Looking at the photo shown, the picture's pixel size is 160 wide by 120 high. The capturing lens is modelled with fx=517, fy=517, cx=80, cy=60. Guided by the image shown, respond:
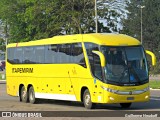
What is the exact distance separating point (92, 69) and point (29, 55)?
6087mm

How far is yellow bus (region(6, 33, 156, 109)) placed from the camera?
20391 mm

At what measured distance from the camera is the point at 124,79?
2047cm

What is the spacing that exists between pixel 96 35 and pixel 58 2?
40.0 m

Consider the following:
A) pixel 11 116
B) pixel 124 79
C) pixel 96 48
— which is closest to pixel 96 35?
pixel 96 48

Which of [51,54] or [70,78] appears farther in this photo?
[51,54]

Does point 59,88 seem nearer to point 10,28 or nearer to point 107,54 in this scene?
point 107,54

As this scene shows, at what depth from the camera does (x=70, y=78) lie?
2264cm

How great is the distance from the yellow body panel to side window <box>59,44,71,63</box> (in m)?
0.22

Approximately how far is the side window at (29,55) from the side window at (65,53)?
281 centimetres

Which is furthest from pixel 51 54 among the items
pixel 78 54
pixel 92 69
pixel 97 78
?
pixel 97 78

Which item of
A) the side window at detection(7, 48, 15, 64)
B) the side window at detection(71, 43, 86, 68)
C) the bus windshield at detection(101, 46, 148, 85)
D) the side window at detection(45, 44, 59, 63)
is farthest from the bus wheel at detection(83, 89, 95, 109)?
the side window at detection(7, 48, 15, 64)

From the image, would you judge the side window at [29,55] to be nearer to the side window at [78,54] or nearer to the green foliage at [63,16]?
the side window at [78,54]

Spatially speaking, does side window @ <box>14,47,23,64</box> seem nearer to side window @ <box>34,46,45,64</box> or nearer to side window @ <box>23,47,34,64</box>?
side window @ <box>23,47,34,64</box>

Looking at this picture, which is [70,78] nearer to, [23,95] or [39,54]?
[39,54]
